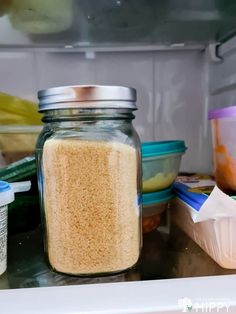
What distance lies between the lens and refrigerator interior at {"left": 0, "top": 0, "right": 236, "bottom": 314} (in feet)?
1.31

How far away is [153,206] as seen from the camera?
2.02ft

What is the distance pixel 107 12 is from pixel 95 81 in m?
0.23

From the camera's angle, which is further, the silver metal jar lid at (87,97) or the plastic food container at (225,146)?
the plastic food container at (225,146)

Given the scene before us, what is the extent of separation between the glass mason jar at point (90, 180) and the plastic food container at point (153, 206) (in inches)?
5.1

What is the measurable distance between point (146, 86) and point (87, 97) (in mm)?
499

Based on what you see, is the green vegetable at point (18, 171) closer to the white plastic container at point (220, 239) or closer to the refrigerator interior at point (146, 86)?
the refrigerator interior at point (146, 86)

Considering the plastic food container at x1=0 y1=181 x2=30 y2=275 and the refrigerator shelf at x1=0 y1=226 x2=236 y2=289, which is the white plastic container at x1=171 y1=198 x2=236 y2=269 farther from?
the plastic food container at x1=0 y1=181 x2=30 y2=275

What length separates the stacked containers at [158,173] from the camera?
58 centimetres

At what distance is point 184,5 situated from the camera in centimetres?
66

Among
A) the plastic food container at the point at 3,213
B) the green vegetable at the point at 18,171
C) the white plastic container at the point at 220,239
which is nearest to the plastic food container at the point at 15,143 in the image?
the green vegetable at the point at 18,171

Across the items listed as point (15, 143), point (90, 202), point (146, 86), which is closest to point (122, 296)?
point (90, 202)

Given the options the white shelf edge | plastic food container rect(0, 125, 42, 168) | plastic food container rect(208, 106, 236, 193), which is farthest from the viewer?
plastic food container rect(0, 125, 42, 168)

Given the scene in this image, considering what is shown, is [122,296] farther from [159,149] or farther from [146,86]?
[146,86]

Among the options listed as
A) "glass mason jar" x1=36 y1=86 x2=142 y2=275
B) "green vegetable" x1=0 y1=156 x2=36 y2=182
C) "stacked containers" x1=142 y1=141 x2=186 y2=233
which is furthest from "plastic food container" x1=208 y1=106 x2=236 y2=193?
"green vegetable" x1=0 y1=156 x2=36 y2=182
